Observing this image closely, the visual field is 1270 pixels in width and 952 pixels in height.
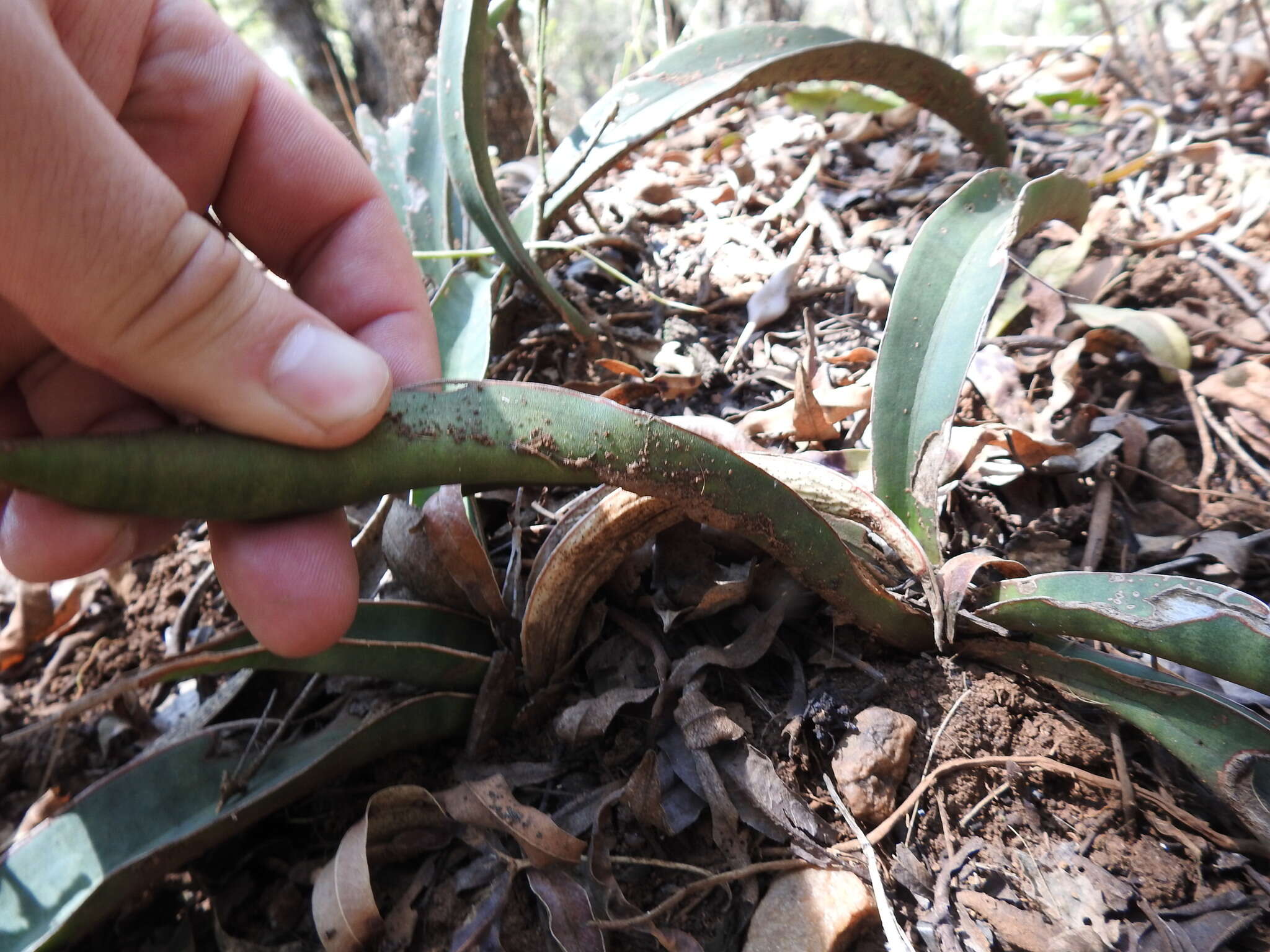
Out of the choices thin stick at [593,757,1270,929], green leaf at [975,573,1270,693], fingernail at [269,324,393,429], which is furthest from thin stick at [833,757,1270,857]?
fingernail at [269,324,393,429]

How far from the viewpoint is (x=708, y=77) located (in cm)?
117

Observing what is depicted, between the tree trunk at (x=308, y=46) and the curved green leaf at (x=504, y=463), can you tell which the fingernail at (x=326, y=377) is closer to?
the curved green leaf at (x=504, y=463)

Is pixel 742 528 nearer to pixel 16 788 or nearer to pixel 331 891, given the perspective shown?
pixel 331 891

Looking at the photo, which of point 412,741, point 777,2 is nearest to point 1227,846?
point 412,741

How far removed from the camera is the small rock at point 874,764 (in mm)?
709

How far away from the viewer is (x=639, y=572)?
2.91 feet

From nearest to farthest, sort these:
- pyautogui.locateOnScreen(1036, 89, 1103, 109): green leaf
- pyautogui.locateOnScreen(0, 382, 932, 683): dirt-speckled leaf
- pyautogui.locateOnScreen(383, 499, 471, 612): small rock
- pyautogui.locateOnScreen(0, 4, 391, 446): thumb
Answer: pyautogui.locateOnScreen(0, 4, 391, 446): thumb, pyautogui.locateOnScreen(0, 382, 932, 683): dirt-speckled leaf, pyautogui.locateOnScreen(383, 499, 471, 612): small rock, pyautogui.locateOnScreen(1036, 89, 1103, 109): green leaf

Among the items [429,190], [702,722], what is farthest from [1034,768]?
[429,190]

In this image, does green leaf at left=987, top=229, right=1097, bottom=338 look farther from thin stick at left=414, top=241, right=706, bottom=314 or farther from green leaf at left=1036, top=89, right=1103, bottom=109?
green leaf at left=1036, top=89, right=1103, bottom=109

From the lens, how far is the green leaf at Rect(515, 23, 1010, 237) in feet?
3.77

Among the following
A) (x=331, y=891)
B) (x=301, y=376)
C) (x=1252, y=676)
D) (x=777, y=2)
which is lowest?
(x=331, y=891)

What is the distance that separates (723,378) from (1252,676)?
0.74 metres

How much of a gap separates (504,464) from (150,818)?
57 cm

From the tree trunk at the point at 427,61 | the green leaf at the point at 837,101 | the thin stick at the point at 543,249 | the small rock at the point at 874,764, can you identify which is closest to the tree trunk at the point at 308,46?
the tree trunk at the point at 427,61
